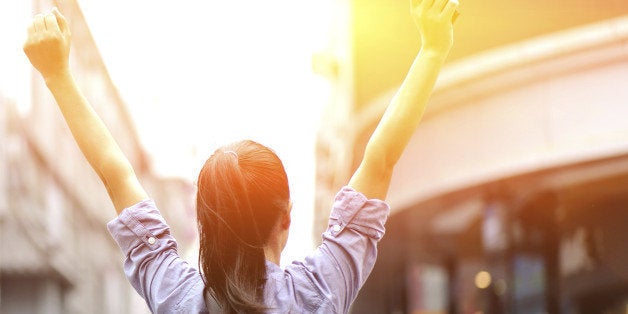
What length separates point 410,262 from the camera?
2469 cm

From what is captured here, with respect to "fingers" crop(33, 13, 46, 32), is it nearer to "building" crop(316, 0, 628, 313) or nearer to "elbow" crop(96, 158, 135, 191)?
"elbow" crop(96, 158, 135, 191)

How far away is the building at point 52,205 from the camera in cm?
1249

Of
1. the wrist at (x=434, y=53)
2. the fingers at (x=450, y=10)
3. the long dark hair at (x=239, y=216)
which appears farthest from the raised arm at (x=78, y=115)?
the fingers at (x=450, y=10)

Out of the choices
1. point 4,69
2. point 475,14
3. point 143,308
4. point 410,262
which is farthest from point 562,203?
point 143,308

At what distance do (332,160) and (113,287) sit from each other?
351 inches

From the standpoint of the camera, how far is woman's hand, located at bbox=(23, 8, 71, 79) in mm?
2699

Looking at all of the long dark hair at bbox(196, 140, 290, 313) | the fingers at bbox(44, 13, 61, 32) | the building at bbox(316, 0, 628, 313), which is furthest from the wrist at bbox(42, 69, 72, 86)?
the building at bbox(316, 0, 628, 313)

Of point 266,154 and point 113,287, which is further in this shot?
point 113,287

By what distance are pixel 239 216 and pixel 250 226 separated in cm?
3

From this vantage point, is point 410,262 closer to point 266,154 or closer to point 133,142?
point 133,142

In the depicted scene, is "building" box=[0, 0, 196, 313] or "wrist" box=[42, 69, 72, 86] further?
"building" box=[0, 0, 196, 313]

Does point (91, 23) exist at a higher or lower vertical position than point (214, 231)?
higher

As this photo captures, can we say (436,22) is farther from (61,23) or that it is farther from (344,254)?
(61,23)

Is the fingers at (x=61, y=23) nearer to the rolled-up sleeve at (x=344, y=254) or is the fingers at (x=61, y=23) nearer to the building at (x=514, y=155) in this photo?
the rolled-up sleeve at (x=344, y=254)
